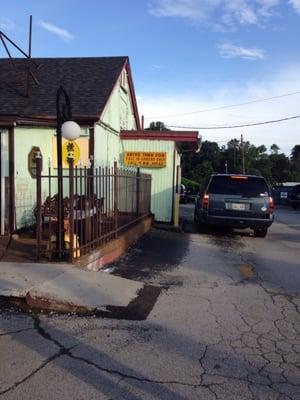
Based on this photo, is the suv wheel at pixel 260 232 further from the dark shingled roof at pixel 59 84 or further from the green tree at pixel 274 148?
the green tree at pixel 274 148

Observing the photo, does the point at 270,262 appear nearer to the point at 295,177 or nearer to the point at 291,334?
the point at 291,334

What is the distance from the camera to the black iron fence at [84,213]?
812 centimetres

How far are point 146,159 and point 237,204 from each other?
3780 mm

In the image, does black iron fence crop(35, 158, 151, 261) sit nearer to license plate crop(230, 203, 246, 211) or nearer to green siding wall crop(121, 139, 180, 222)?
license plate crop(230, 203, 246, 211)

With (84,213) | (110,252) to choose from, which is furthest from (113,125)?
(84,213)

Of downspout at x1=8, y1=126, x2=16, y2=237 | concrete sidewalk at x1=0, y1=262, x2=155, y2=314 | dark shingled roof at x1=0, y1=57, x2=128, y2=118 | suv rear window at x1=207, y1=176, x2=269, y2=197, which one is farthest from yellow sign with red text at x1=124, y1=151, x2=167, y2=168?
concrete sidewalk at x1=0, y1=262, x2=155, y2=314

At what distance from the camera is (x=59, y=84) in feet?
49.8

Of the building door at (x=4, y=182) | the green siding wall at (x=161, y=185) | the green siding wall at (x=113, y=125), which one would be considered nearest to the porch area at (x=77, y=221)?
the building door at (x=4, y=182)

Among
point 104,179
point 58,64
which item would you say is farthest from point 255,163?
point 104,179

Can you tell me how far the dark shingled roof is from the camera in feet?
42.8

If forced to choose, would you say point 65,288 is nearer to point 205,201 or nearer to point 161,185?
point 205,201

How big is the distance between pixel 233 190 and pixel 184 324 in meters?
8.45

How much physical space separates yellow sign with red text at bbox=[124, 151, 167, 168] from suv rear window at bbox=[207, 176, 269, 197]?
A: 2.57 meters

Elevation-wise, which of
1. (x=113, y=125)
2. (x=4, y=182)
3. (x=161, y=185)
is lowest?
(x=161, y=185)
